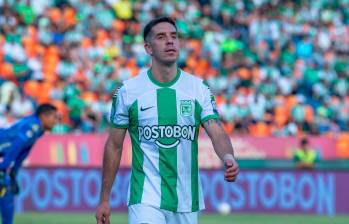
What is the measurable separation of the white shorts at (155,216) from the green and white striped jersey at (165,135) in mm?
38

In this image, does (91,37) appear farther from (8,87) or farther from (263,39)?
(263,39)

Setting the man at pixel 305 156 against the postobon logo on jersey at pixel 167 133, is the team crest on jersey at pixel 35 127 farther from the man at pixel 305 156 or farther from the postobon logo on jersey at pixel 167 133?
the man at pixel 305 156

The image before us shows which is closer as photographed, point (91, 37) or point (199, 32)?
point (91, 37)

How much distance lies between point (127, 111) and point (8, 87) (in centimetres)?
1493

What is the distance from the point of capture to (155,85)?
7809mm

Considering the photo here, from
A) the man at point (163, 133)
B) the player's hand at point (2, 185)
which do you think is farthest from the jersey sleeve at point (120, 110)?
the player's hand at point (2, 185)

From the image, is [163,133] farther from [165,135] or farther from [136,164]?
[136,164]

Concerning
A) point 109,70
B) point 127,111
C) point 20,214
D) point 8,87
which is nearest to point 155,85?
point 127,111

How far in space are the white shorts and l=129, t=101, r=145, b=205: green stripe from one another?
0.30 feet

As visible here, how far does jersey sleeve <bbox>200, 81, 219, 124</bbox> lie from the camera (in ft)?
25.4

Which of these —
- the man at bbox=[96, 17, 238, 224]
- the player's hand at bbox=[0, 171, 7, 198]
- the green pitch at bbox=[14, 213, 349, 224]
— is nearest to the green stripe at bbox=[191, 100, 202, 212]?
the man at bbox=[96, 17, 238, 224]

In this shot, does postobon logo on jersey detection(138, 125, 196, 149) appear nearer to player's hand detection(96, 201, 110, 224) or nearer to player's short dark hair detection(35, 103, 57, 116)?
player's hand detection(96, 201, 110, 224)

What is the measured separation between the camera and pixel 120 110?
775 cm

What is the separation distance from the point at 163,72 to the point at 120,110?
1.44 feet
